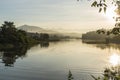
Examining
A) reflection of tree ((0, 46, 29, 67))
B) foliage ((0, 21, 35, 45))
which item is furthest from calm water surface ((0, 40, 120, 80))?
foliage ((0, 21, 35, 45))

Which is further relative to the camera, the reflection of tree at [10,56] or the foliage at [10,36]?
the foliage at [10,36]

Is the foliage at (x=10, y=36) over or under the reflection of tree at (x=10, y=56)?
over

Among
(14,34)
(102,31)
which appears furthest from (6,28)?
(102,31)

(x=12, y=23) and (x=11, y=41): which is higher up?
(x=12, y=23)

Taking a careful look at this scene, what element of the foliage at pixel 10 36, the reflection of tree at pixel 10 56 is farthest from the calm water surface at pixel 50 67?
the foliage at pixel 10 36

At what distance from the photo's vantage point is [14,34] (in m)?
132

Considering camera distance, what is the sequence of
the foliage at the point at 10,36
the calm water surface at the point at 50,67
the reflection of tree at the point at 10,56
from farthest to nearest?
the foliage at the point at 10,36
the reflection of tree at the point at 10,56
the calm water surface at the point at 50,67

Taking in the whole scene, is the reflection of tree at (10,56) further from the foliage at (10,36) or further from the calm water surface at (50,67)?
the foliage at (10,36)

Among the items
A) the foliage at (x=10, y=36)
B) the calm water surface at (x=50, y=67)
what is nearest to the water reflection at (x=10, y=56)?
the calm water surface at (x=50, y=67)

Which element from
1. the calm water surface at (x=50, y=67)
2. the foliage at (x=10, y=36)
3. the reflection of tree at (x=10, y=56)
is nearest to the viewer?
the calm water surface at (x=50, y=67)

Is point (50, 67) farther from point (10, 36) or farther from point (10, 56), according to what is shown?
point (10, 36)

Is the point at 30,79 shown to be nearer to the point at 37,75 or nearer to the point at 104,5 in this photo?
the point at 37,75

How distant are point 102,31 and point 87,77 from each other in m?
32.1

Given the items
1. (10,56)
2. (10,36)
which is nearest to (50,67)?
(10,56)
